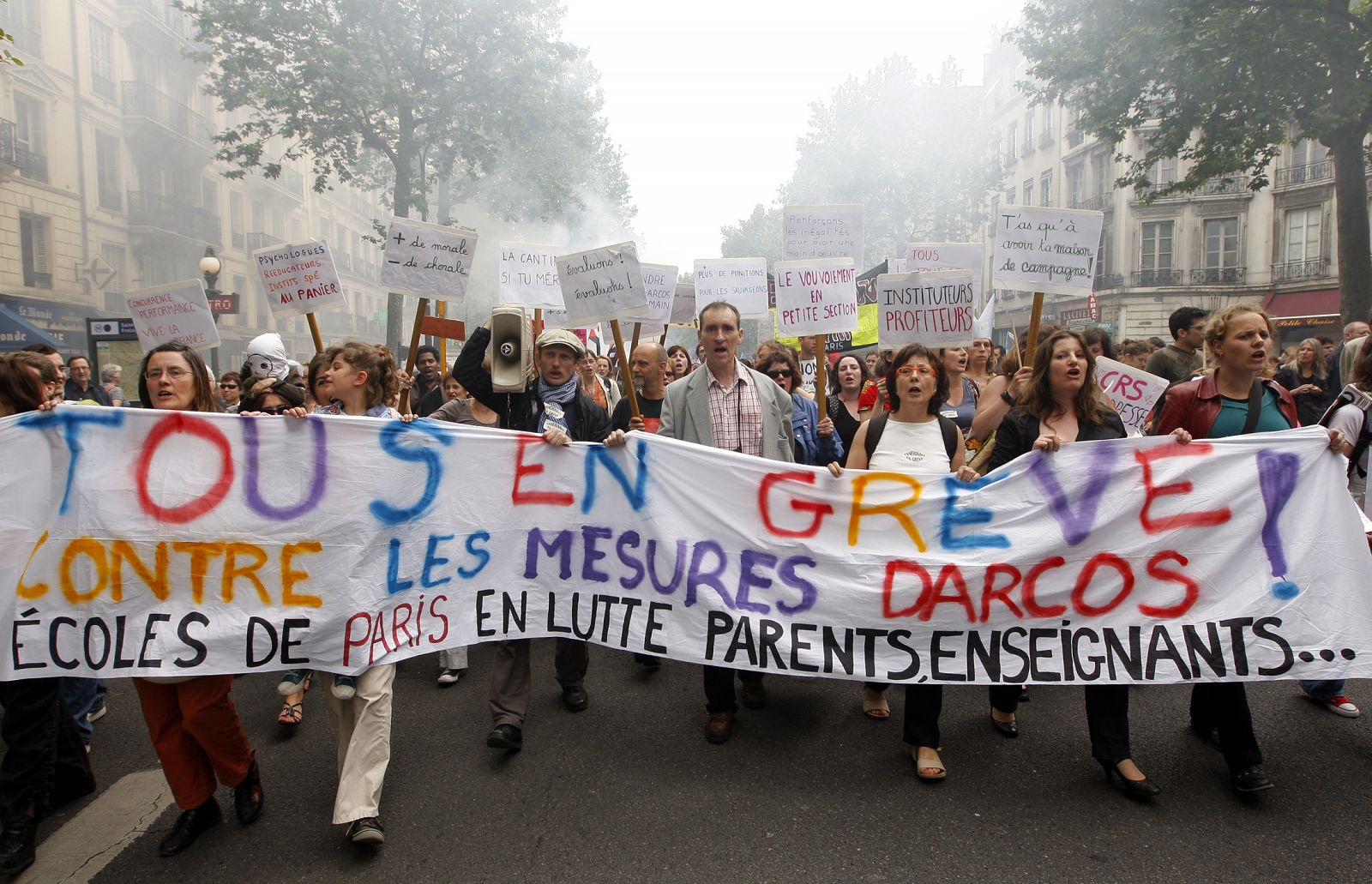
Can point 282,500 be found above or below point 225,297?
below

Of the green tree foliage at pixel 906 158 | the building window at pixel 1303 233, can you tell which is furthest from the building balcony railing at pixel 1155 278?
the green tree foliage at pixel 906 158

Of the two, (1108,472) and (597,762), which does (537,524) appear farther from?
(1108,472)

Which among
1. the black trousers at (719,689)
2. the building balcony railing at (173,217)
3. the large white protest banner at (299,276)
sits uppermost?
the building balcony railing at (173,217)

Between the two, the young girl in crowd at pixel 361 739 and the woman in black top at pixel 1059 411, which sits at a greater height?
the woman in black top at pixel 1059 411

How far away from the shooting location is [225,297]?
1287 centimetres

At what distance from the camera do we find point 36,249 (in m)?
23.0

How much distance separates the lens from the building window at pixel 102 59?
25.7 metres

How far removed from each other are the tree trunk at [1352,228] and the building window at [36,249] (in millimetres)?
29954

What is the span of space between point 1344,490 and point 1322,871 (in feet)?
4.76

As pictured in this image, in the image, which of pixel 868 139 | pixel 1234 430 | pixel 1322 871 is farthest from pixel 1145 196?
pixel 868 139

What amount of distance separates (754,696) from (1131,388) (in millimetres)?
3464

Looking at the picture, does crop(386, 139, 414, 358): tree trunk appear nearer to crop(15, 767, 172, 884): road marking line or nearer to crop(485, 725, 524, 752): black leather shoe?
crop(15, 767, 172, 884): road marking line

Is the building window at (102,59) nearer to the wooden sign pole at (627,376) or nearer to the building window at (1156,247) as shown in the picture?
the wooden sign pole at (627,376)

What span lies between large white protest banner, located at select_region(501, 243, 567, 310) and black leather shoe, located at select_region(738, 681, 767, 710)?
15.3ft
